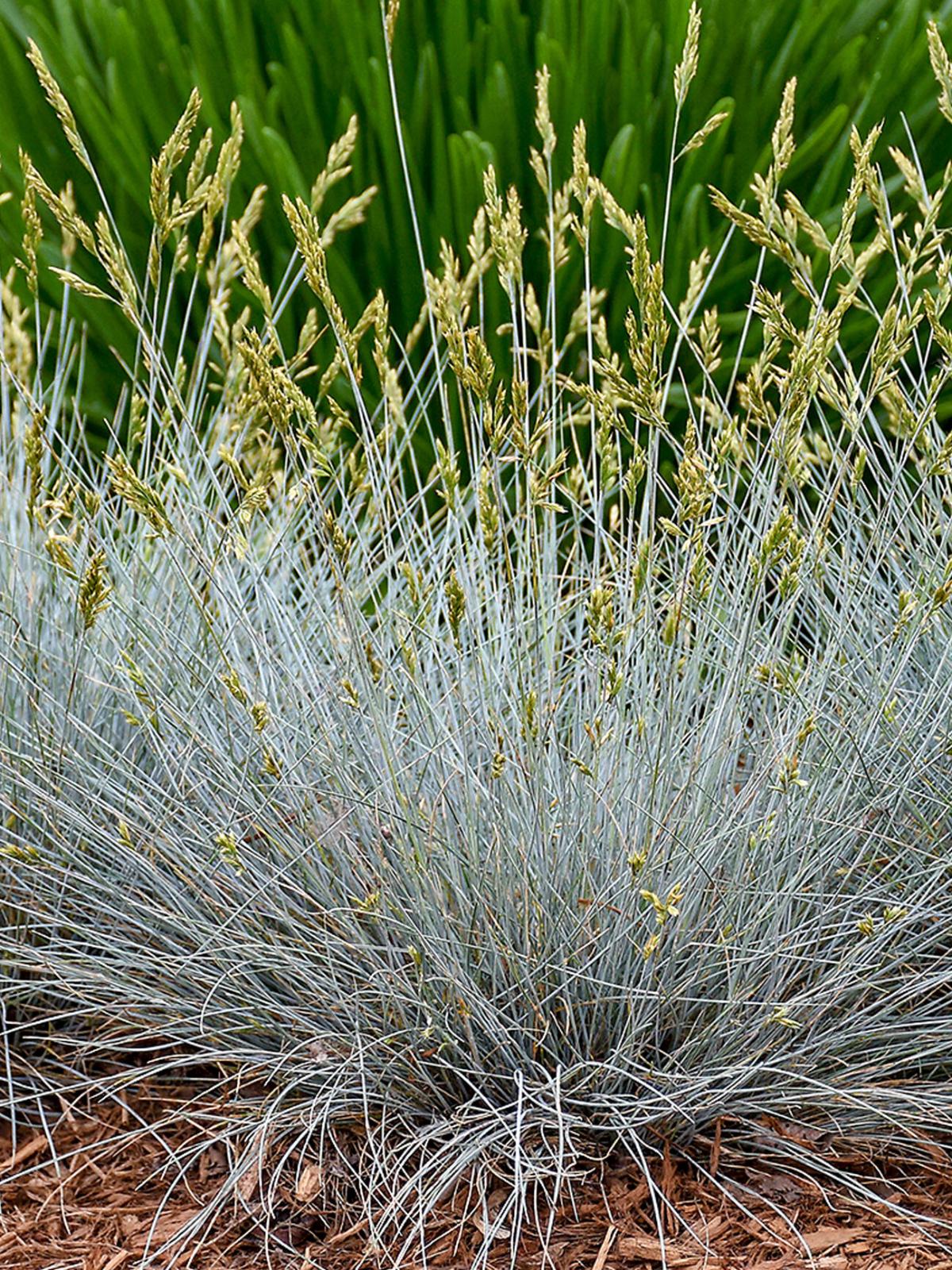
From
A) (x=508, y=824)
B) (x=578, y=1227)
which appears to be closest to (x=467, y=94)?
(x=508, y=824)

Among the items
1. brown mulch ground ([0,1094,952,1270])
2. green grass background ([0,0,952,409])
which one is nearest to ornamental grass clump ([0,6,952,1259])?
brown mulch ground ([0,1094,952,1270])

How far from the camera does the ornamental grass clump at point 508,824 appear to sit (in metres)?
1.79

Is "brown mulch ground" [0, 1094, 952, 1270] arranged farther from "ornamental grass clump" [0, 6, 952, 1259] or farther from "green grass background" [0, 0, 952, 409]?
"green grass background" [0, 0, 952, 409]

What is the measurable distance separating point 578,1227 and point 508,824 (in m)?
0.52

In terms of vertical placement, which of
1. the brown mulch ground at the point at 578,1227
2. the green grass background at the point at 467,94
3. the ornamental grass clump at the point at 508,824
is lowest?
the brown mulch ground at the point at 578,1227

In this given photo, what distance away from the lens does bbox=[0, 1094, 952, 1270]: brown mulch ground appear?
1776mm

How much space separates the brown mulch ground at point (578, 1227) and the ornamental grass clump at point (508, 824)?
0.04 meters

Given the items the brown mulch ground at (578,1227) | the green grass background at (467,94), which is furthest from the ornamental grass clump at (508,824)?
the green grass background at (467,94)

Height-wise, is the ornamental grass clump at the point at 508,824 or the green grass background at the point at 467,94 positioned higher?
the green grass background at the point at 467,94

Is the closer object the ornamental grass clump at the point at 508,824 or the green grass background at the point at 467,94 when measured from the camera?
the ornamental grass clump at the point at 508,824

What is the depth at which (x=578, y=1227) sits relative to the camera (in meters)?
1.82

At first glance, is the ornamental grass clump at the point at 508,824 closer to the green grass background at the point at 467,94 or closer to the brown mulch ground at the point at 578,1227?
the brown mulch ground at the point at 578,1227

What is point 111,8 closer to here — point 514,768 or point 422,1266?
point 514,768

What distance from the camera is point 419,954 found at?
6.03ft
